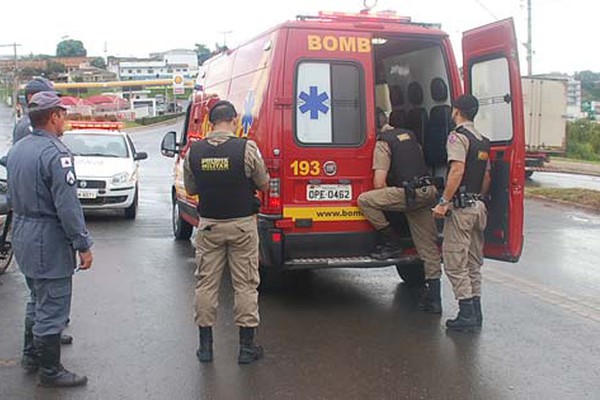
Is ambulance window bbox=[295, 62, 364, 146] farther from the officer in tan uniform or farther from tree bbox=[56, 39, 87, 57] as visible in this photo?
tree bbox=[56, 39, 87, 57]

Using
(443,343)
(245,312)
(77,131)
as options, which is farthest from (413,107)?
(77,131)

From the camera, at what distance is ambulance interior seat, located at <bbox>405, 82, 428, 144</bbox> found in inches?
303

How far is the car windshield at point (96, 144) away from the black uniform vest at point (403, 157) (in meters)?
7.94

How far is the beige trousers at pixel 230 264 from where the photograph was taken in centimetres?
522

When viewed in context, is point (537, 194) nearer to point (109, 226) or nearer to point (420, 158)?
point (109, 226)

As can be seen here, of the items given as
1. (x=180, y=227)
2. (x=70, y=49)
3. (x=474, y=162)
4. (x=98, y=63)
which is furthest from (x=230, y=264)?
(x=70, y=49)

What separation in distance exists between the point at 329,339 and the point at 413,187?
159 cm

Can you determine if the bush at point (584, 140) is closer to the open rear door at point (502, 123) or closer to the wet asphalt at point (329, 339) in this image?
the wet asphalt at point (329, 339)

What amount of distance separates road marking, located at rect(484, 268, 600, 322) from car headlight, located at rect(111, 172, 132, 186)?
6473 millimetres

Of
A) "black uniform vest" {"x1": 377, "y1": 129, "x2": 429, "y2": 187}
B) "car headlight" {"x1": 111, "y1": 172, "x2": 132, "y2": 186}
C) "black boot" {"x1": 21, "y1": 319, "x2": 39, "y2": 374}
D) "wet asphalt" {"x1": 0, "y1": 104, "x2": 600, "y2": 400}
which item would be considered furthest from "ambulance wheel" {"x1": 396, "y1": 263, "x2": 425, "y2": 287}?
"car headlight" {"x1": 111, "y1": 172, "x2": 132, "y2": 186}

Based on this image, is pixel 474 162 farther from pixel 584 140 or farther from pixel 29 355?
pixel 584 140

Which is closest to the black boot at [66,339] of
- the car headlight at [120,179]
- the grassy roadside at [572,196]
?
the car headlight at [120,179]

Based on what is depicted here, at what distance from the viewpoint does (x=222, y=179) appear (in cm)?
516

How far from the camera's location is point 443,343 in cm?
573
